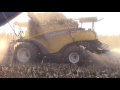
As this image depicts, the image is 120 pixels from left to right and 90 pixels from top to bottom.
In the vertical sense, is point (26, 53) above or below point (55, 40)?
below

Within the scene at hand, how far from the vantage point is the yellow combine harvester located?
29.3ft

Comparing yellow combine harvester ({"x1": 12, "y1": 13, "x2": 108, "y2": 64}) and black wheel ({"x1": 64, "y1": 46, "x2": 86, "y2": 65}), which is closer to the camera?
black wheel ({"x1": 64, "y1": 46, "x2": 86, "y2": 65})

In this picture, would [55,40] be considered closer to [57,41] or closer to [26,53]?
[57,41]

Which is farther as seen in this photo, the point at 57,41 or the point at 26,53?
the point at 26,53

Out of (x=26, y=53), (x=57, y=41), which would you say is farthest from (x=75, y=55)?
(x=26, y=53)

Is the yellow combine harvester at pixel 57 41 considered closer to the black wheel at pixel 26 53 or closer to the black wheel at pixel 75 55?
the black wheel at pixel 26 53

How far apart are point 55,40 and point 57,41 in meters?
0.08

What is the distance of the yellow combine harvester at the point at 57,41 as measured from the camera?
352 inches

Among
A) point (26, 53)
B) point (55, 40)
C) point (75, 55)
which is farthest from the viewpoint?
point (26, 53)

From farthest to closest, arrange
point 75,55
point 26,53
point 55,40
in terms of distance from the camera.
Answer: point 26,53 → point 55,40 → point 75,55

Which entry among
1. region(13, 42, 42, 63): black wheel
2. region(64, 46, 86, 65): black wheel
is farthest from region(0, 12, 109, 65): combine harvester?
region(64, 46, 86, 65): black wheel

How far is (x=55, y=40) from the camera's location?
904 cm

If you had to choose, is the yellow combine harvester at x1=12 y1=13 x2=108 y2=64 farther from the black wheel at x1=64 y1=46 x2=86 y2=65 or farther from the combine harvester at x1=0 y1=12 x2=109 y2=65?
the black wheel at x1=64 y1=46 x2=86 y2=65
